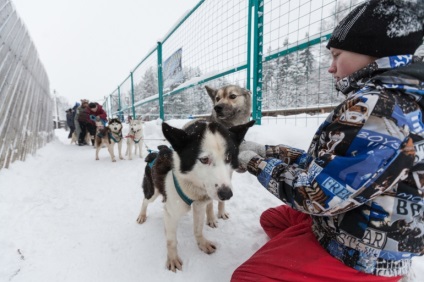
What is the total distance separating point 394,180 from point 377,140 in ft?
0.57

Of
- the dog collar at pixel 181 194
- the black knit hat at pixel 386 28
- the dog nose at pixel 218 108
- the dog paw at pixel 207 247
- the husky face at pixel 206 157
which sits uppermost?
the black knit hat at pixel 386 28

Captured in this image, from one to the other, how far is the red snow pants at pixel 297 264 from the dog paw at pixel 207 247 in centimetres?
46

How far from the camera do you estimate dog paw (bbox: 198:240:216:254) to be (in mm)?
1777

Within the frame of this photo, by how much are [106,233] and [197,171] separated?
3.95 ft

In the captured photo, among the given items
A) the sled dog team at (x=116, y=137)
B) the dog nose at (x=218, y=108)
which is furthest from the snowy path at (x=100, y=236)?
the sled dog team at (x=116, y=137)

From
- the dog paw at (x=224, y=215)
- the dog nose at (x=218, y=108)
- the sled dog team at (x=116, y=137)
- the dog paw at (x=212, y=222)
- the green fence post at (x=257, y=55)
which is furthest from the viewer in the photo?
the sled dog team at (x=116, y=137)

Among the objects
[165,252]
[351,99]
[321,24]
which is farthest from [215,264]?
[321,24]

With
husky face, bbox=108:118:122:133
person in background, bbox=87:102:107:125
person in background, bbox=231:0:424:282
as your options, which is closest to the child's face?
person in background, bbox=231:0:424:282

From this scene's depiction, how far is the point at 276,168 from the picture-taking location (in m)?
1.23

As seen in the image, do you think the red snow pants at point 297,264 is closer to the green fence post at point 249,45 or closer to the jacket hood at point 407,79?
the jacket hood at point 407,79

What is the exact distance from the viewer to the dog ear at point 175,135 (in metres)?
1.46

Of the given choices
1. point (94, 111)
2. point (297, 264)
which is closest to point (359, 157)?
point (297, 264)

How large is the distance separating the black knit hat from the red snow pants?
99 centimetres

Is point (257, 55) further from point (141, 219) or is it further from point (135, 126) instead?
point (135, 126)
